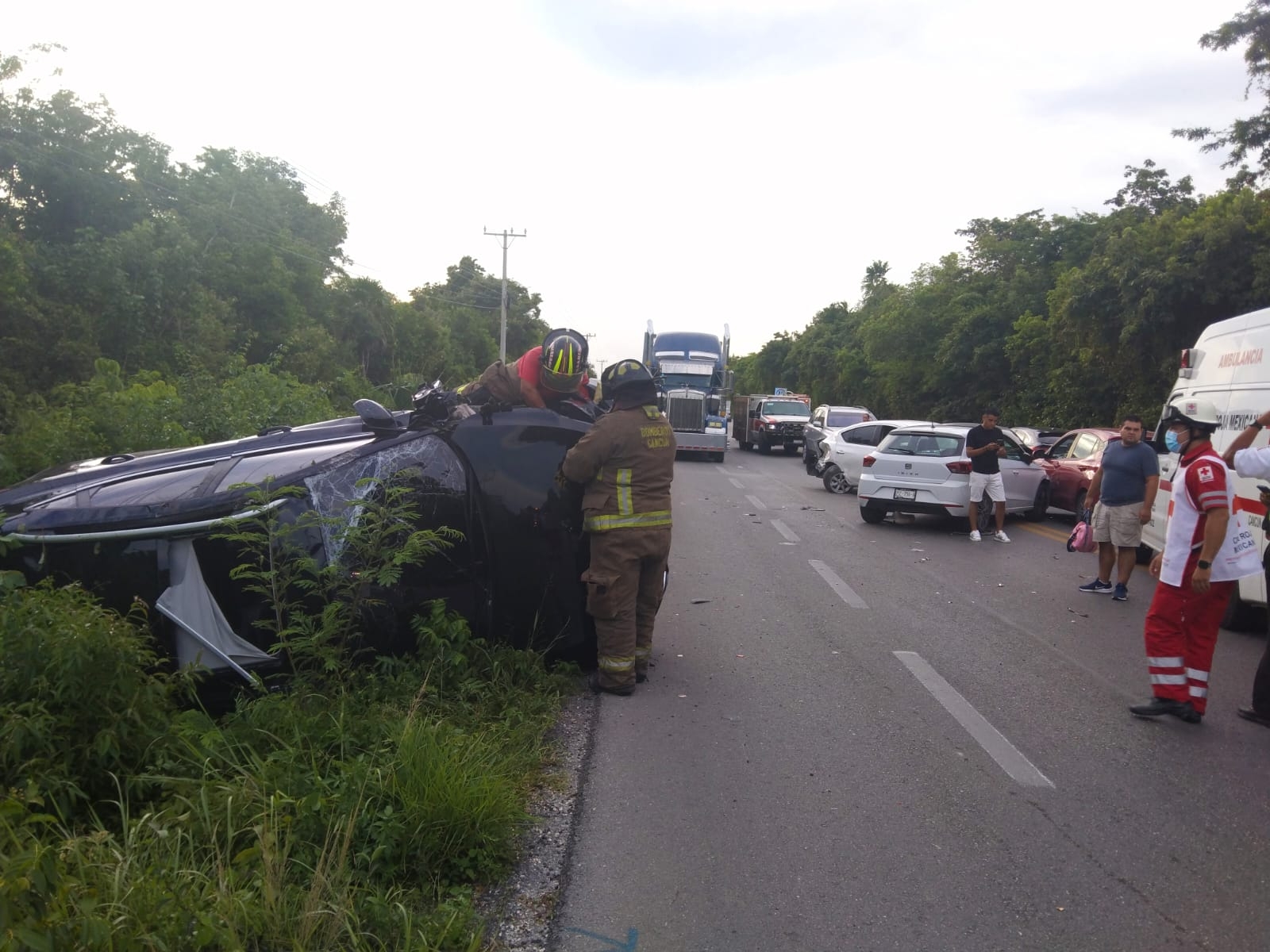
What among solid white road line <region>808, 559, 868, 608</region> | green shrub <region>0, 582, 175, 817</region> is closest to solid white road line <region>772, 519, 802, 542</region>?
solid white road line <region>808, 559, 868, 608</region>

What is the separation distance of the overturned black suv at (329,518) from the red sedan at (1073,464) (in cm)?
1131

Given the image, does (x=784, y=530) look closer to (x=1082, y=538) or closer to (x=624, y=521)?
(x=1082, y=538)

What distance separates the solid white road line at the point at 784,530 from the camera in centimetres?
1321

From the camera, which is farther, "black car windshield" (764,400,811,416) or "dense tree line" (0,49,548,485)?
"black car windshield" (764,400,811,416)

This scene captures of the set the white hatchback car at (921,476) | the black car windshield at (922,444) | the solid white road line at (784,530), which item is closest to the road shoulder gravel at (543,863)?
the solid white road line at (784,530)

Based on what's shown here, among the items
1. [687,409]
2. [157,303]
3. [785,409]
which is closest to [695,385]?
[687,409]

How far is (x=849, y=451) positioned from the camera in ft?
64.6

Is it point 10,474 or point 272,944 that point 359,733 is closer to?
point 272,944

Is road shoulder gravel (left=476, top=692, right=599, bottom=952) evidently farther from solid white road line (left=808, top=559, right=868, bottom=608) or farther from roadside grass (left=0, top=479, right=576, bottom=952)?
solid white road line (left=808, top=559, right=868, bottom=608)

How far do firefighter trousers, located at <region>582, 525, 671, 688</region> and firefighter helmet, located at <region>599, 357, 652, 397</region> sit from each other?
2.85 feet

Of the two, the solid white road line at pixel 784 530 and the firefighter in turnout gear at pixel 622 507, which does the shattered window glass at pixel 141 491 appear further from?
the solid white road line at pixel 784 530

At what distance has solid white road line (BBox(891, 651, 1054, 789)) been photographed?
4859 mm

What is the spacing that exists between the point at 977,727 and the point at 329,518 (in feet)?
12.2

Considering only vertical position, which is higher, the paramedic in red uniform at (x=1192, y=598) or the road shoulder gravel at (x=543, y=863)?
the paramedic in red uniform at (x=1192, y=598)
